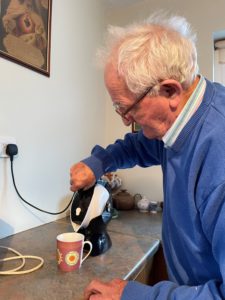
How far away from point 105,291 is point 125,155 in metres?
0.51

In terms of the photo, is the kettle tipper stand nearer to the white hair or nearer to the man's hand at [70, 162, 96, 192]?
the man's hand at [70, 162, 96, 192]

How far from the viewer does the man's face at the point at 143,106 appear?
636 mm

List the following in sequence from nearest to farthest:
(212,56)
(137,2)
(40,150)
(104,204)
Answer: (104,204) < (40,150) < (212,56) < (137,2)

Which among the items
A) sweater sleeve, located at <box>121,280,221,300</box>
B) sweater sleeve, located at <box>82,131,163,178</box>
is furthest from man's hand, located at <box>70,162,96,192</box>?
sweater sleeve, located at <box>121,280,221,300</box>

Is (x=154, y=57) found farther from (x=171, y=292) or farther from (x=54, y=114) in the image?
(x=54, y=114)

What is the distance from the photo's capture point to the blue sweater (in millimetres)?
524

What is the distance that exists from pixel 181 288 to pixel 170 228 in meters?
0.18

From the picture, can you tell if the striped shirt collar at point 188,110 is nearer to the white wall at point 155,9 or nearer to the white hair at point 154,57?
the white hair at point 154,57

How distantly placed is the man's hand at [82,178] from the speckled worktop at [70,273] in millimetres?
254

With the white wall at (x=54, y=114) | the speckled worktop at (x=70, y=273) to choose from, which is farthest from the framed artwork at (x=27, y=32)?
the speckled worktop at (x=70, y=273)

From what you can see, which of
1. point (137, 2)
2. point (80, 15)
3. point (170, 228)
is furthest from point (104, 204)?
point (137, 2)

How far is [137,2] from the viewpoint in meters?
1.81

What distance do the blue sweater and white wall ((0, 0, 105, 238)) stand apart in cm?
66

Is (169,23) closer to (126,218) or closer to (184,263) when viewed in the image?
(184,263)
